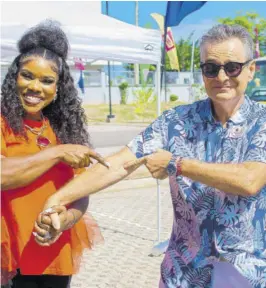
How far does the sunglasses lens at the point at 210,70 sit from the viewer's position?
73.9 inches

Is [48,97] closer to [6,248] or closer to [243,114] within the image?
[6,248]

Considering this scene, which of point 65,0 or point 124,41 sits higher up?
point 65,0

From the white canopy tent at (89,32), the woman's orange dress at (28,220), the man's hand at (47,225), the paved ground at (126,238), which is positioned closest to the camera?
the man's hand at (47,225)

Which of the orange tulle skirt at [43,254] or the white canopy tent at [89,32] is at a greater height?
the white canopy tent at [89,32]

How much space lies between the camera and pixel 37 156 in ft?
6.25

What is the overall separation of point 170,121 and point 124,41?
2.74 meters

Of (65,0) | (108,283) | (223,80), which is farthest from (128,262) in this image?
(223,80)

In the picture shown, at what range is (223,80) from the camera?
186 cm

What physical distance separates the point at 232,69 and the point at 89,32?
2716mm

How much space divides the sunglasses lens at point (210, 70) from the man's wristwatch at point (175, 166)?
33 centimetres

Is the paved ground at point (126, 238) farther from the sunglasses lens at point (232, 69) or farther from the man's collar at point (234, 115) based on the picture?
the sunglasses lens at point (232, 69)

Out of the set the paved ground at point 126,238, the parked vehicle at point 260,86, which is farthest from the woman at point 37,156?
the parked vehicle at point 260,86

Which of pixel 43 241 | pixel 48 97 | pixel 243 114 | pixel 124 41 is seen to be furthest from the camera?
pixel 124 41

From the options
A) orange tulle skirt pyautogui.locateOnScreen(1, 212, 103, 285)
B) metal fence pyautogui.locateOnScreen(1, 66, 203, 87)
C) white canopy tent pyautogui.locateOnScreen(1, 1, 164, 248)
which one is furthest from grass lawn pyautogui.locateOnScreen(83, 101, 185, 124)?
orange tulle skirt pyautogui.locateOnScreen(1, 212, 103, 285)
